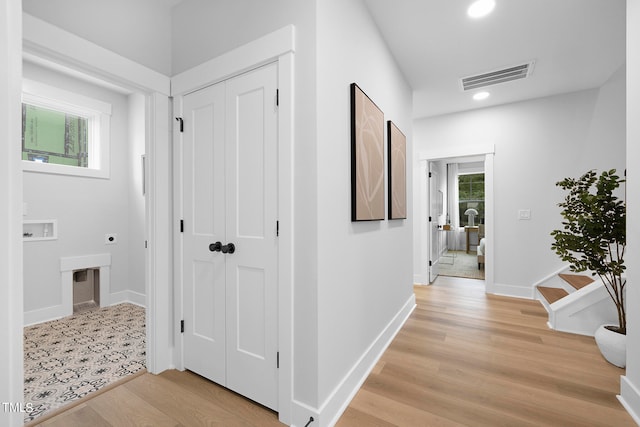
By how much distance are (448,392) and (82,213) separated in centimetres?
412

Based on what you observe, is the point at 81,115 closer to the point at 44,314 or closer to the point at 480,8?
the point at 44,314

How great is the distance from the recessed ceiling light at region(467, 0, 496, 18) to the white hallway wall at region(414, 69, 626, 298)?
2.15 meters

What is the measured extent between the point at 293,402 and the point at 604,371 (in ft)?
7.39

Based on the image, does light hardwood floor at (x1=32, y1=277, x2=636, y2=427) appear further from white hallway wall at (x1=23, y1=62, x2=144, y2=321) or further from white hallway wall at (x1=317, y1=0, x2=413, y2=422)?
white hallway wall at (x1=23, y1=62, x2=144, y2=321)

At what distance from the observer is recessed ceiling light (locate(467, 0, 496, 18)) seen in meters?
2.03

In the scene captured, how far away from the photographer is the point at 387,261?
8.14 feet

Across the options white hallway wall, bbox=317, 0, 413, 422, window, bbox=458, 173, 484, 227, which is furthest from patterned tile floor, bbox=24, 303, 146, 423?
window, bbox=458, 173, 484, 227

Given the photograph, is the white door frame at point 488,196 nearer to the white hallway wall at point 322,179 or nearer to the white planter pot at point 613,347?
the white planter pot at point 613,347

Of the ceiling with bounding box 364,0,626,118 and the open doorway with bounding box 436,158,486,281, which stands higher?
the ceiling with bounding box 364,0,626,118

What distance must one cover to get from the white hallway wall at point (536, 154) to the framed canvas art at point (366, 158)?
2.55m

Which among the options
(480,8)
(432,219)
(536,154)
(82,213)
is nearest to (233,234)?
(480,8)

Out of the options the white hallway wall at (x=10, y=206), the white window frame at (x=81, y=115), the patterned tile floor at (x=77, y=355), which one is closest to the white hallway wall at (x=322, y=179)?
the white hallway wall at (x=10, y=206)

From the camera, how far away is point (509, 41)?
2.49m

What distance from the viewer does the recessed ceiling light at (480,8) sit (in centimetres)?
203
